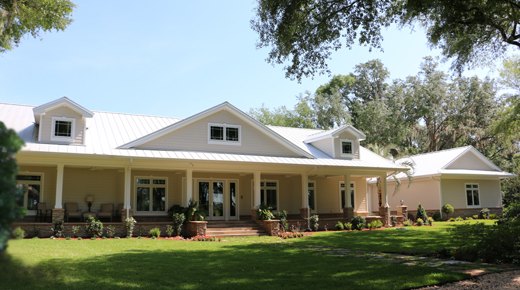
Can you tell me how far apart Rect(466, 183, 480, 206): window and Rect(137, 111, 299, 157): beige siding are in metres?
13.7

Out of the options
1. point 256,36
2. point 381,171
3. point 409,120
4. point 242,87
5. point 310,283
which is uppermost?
point 242,87

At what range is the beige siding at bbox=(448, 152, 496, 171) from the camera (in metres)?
26.4

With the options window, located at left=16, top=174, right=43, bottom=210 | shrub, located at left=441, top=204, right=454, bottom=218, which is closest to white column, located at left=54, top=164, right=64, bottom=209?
window, located at left=16, top=174, right=43, bottom=210

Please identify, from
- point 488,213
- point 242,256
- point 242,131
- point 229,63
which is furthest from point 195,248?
point 488,213

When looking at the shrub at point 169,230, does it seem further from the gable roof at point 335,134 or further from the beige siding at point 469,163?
the beige siding at point 469,163

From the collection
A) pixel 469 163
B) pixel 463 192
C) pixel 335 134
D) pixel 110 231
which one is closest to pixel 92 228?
pixel 110 231

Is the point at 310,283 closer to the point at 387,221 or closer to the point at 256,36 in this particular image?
the point at 256,36

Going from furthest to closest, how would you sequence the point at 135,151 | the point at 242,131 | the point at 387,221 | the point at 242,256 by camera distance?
the point at 387,221 → the point at 242,131 → the point at 135,151 → the point at 242,256

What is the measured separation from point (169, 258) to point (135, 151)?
25.8 feet

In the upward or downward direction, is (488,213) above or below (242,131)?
below

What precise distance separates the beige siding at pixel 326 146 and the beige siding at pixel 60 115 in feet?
40.4

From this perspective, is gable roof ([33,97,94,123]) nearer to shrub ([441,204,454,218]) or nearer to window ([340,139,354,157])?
window ([340,139,354,157])

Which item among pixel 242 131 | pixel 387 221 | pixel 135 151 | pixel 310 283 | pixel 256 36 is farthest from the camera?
pixel 387 221

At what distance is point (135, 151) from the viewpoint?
1639 cm
